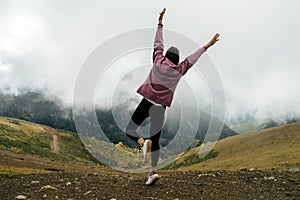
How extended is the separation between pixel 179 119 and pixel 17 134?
128 meters

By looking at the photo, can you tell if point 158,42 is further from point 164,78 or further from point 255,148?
point 255,148

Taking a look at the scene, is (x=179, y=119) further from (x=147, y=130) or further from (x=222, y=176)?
(x=222, y=176)

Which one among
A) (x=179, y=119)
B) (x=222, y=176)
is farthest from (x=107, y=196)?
(x=222, y=176)

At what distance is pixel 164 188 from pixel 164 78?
355 centimetres

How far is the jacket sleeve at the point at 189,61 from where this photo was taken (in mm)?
8094

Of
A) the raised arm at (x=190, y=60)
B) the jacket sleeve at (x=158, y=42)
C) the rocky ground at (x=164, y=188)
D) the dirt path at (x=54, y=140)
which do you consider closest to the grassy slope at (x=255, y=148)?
the dirt path at (x=54, y=140)

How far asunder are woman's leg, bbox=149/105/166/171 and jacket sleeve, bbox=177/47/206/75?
3.79ft

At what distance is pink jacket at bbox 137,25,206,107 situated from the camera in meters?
7.98

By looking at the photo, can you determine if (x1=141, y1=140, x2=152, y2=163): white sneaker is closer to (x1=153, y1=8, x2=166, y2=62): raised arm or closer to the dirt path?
(x1=153, y1=8, x2=166, y2=62): raised arm

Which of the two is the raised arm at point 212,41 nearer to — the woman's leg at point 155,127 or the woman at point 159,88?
the woman at point 159,88

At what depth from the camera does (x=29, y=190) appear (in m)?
9.84

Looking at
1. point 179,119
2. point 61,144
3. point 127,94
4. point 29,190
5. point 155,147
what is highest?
point 61,144

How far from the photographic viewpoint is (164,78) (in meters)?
8.03

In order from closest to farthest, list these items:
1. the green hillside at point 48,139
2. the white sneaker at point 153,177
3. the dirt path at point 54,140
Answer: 1. the white sneaker at point 153,177
2. the green hillside at point 48,139
3. the dirt path at point 54,140
